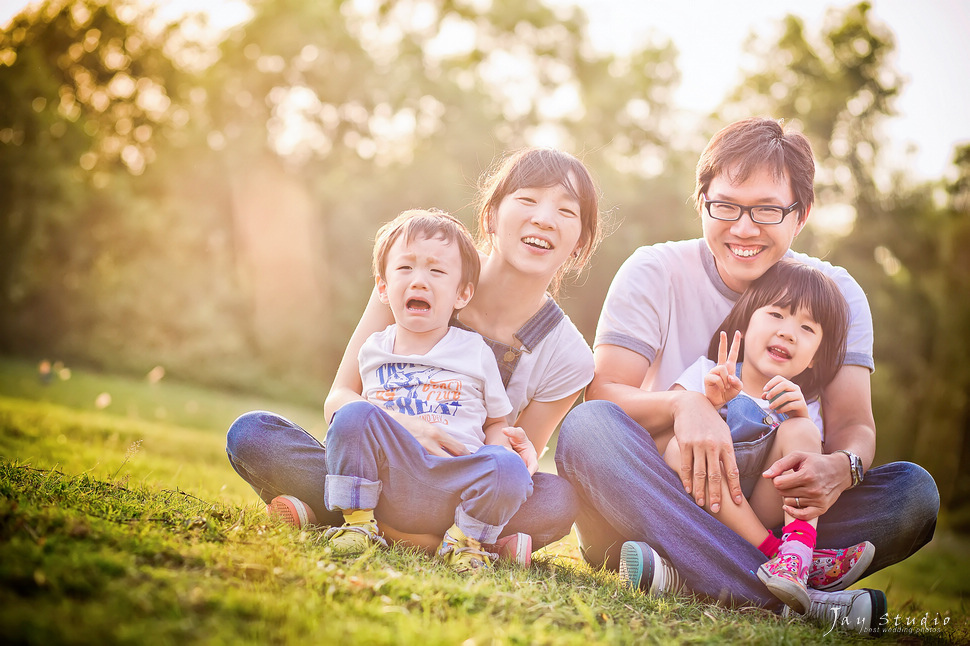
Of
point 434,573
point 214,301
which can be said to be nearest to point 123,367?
point 214,301

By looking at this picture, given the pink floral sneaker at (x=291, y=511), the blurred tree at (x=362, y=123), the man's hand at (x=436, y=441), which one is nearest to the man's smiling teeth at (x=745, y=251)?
the man's hand at (x=436, y=441)

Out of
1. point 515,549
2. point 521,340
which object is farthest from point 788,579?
Answer: point 521,340

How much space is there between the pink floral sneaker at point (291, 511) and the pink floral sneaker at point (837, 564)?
183cm

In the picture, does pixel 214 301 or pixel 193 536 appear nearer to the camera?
pixel 193 536

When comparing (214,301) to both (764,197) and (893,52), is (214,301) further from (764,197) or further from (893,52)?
(893,52)

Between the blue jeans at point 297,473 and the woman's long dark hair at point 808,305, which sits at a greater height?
the woman's long dark hair at point 808,305

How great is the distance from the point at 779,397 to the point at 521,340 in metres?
0.99

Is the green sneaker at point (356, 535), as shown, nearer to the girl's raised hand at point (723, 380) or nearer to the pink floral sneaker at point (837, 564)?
the girl's raised hand at point (723, 380)

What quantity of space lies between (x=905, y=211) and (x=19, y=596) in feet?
53.0

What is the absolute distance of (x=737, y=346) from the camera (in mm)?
2889

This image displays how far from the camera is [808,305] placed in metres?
3.01

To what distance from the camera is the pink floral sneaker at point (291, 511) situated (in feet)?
9.06

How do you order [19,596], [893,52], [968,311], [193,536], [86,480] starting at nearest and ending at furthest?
1. [19,596]
2. [193,536]
3. [86,480]
4. [968,311]
5. [893,52]

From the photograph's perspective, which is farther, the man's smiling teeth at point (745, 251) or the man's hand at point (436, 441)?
the man's smiling teeth at point (745, 251)
